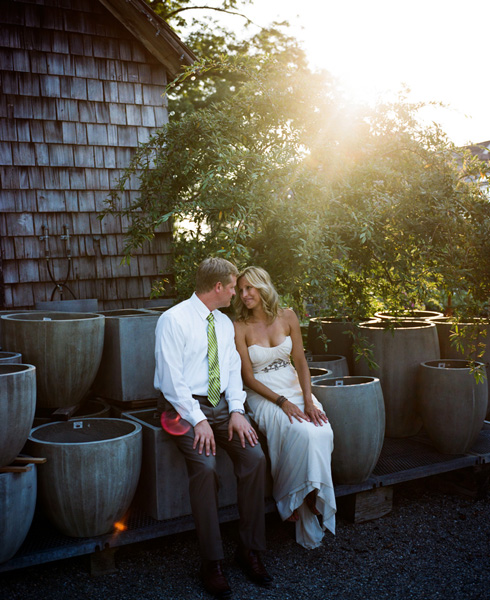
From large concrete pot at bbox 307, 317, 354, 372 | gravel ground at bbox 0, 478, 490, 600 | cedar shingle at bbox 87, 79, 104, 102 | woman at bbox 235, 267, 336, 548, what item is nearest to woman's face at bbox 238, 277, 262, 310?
woman at bbox 235, 267, 336, 548

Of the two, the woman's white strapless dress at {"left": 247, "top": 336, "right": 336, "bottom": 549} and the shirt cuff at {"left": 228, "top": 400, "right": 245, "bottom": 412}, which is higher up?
the shirt cuff at {"left": 228, "top": 400, "right": 245, "bottom": 412}

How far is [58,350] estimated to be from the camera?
3238mm

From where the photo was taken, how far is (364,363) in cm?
421

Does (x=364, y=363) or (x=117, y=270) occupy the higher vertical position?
(x=117, y=270)

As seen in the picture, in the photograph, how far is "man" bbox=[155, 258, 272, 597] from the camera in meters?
2.67

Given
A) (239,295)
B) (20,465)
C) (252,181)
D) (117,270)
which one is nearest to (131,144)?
(117,270)

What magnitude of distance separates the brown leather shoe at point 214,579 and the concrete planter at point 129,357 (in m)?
1.26

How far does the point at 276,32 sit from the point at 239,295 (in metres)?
11.1

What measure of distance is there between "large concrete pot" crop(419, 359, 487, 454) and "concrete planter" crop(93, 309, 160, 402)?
71.4 inches

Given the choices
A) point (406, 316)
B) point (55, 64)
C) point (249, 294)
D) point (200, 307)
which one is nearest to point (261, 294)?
point (249, 294)

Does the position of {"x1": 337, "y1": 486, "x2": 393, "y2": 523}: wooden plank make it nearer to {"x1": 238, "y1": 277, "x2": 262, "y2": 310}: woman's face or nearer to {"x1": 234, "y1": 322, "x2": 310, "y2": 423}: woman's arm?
{"x1": 234, "y1": 322, "x2": 310, "y2": 423}: woman's arm

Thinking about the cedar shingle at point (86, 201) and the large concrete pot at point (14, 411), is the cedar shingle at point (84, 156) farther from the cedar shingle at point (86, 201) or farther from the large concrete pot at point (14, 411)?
the large concrete pot at point (14, 411)

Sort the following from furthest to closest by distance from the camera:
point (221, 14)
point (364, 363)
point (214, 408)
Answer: point (221, 14)
point (364, 363)
point (214, 408)

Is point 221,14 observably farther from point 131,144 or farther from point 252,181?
point 252,181
